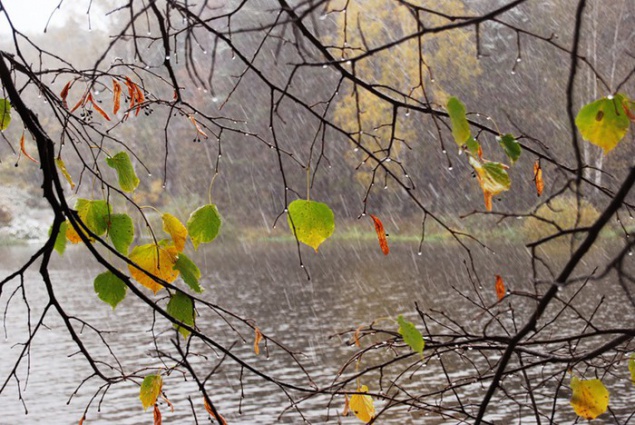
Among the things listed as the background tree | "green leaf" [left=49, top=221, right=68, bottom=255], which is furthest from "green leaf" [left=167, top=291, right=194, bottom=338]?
"green leaf" [left=49, top=221, right=68, bottom=255]

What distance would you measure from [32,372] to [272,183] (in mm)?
25720

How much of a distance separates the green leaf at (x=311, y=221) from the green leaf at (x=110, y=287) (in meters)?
0.29

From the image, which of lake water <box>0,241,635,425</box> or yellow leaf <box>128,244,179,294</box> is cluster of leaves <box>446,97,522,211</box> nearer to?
yellow leaf <box>128,244,179,294</box>

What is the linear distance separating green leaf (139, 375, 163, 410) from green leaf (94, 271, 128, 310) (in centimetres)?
16

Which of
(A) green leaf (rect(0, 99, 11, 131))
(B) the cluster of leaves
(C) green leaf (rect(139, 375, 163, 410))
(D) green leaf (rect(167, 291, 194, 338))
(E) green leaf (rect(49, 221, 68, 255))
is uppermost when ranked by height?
(A) green leaf (rect(0, 99, 11, 131))

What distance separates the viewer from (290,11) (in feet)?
3.98

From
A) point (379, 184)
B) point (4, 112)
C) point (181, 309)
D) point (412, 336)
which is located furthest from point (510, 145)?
point (379, 184)

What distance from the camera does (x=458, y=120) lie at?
37.3 inches

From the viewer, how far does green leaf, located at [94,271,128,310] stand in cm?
138

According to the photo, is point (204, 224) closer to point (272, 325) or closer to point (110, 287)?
point (110, 287)

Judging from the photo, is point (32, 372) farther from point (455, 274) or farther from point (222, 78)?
point (222, 78)

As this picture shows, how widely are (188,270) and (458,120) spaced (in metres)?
0.57

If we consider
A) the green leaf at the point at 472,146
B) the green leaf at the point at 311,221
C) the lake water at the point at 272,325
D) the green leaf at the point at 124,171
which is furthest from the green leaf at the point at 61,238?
the lake water at the point at 272,325

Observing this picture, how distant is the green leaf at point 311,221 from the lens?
133 centimetres
